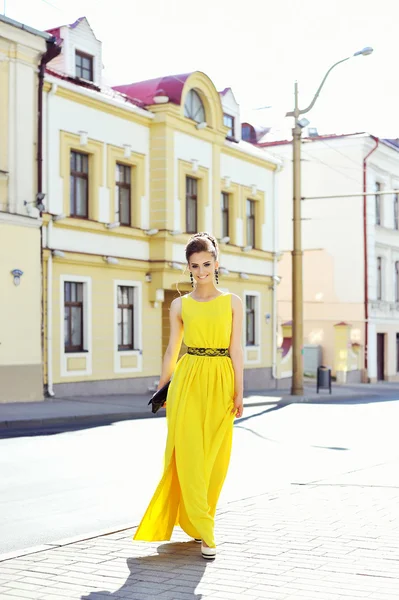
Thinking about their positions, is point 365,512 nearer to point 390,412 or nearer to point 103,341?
point 390,412

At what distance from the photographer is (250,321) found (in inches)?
1259

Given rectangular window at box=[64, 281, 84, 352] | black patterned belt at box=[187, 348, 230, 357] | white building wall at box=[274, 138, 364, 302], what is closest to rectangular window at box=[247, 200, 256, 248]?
white building wall at box=[274, 138, 364, 302]

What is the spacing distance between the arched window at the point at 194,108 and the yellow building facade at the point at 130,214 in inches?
2.2

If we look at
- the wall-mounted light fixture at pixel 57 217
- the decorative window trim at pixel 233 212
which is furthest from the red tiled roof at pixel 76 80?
the decorative window trim at pixel 233 212

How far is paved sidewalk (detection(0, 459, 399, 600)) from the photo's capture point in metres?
4.75

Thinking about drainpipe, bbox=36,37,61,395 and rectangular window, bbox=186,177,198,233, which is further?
rectangular window, bbox=186,177,198,233

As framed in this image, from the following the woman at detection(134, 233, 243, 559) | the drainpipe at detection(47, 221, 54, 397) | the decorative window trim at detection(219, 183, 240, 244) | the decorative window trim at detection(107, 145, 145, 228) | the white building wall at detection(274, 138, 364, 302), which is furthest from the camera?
the white building wall at detection(274, 138, 364, 302)

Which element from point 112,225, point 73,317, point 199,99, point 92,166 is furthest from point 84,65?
point 73,317

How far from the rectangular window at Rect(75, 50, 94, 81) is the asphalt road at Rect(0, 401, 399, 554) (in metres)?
10.9

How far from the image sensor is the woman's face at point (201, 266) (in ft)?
19.6

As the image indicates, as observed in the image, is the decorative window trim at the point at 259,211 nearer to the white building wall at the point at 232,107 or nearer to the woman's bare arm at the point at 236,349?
the white building wall at the point at 232,107

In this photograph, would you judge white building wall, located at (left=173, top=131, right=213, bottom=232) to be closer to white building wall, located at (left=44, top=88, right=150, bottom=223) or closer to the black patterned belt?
white building wall, located at (left=44, top=88, right=150, bottom=223)

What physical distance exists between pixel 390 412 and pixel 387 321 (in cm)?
2118

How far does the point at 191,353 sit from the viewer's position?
19.7 feet
